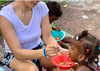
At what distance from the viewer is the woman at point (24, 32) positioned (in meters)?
1.99

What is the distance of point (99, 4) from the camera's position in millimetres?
5309

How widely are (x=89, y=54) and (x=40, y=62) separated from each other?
691mm

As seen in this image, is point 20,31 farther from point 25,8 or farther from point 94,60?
point 94,60

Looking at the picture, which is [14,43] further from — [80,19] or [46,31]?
[80,19]

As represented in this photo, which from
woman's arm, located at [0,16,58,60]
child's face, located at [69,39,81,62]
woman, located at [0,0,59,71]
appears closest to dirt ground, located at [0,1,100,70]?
woman, located at [0,0,59,71]

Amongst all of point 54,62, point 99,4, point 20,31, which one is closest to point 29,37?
point 20,31

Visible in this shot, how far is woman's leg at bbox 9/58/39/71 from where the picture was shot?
207 centimetres

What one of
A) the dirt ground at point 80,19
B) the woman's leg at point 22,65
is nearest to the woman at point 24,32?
the woman's leg at point 22,65

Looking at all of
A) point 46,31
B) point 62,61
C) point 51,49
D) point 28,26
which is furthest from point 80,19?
point 51,49

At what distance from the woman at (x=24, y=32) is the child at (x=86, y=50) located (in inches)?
8.2

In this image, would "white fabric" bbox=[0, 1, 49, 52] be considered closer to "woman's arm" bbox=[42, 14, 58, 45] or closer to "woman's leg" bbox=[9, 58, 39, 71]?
"woman's arm" bbox=[42, 14, 58, 45]

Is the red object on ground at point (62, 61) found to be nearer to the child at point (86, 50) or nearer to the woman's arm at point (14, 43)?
the child at point (86, 50)

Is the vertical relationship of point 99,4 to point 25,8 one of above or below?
below

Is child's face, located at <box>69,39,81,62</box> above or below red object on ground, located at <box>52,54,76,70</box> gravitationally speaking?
above
